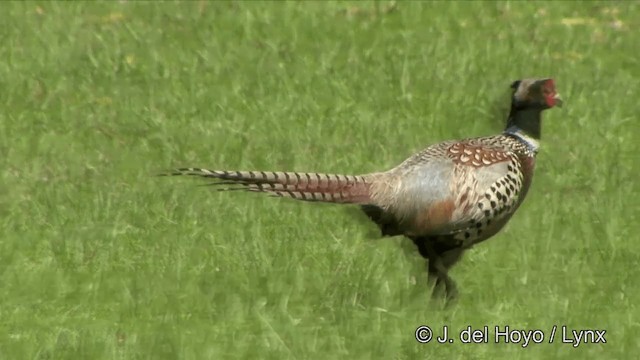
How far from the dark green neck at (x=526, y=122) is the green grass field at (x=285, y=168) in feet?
0.88

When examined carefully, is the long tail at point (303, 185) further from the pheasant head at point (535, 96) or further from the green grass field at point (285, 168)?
the pheasant head at point (535, 96)

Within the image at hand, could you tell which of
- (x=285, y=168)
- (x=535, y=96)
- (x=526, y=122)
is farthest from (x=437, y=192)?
(x=285, y=168)

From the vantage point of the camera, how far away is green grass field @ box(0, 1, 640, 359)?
26.4 ft

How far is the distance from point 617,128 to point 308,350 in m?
5.35

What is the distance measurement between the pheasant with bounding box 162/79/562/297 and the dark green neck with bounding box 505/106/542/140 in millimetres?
349

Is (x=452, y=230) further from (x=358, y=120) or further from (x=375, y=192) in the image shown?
(x=358, y=120)

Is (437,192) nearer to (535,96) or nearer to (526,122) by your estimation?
(526,122)

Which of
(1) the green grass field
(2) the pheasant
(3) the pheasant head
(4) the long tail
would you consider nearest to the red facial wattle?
(3) the pheasant head

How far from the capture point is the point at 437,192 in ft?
26.1

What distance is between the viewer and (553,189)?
1072 centimetres

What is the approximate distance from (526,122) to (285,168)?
9.61ft

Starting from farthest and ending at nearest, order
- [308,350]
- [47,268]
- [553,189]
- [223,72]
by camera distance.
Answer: [223,72], [553,189], [47,268], [308,350]

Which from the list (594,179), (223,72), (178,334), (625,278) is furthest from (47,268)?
(223,72)

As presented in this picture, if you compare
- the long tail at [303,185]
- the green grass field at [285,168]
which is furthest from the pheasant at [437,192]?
the green grass field at [285,168]
